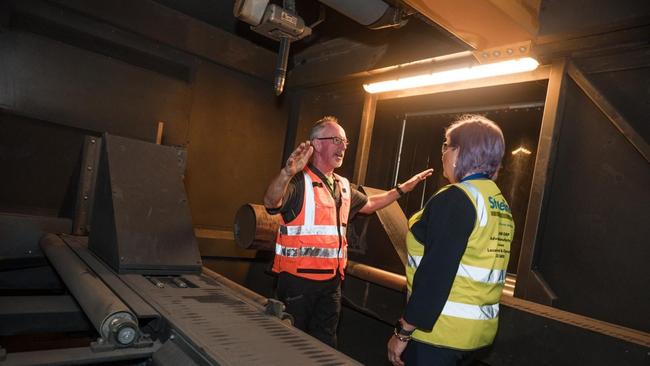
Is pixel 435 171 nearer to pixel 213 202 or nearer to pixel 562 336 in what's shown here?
pixel 562 336

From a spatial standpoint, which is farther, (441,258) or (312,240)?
(312,240)

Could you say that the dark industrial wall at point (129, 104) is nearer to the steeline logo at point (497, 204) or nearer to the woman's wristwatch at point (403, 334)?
the woman's wristwatch at point (403, 334)

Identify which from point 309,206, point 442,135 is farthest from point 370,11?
point 442,135

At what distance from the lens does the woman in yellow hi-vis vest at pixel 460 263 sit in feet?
4.85

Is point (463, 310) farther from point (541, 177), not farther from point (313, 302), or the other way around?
point (541, 177)

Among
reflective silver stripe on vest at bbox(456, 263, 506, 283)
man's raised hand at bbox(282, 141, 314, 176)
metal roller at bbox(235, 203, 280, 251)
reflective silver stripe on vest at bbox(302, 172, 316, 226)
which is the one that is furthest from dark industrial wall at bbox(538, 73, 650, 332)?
metal roller at bbox(235, 203, 280, 251)

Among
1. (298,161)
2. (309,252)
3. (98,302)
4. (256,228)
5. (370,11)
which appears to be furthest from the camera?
(256,228)

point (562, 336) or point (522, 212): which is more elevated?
point (522, 212)

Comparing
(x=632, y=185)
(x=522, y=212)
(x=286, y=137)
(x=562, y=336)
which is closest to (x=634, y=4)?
(x=632, y=185)

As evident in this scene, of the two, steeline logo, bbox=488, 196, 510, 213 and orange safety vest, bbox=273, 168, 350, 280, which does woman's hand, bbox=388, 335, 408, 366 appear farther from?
orange safety vest, bbox=273, 168, 350, 280

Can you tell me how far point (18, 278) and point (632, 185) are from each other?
3.63 meters

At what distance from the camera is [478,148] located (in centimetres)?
163

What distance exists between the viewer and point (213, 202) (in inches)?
170

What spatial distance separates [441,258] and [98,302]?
125 centimetres
